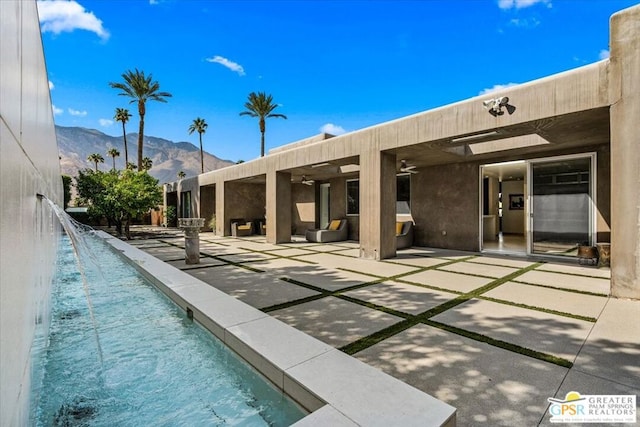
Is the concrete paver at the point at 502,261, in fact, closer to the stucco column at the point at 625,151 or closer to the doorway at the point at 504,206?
the stucco column at the point at 625,151

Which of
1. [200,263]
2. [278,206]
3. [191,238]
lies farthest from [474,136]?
[278,206]

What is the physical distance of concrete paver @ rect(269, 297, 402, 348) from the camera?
3.24 m

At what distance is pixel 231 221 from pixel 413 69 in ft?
56.7

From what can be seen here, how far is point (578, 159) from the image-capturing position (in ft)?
25.3

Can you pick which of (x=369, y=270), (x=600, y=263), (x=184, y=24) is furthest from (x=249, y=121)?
(x=600, y=263)

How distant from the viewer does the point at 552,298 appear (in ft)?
14.6

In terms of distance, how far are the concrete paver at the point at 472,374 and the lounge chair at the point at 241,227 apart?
13.0m

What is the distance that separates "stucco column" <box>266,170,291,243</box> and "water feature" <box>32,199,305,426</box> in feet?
25.0

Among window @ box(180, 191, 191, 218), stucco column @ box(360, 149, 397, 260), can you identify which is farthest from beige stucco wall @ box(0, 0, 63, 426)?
window @ box(180, 191, 191, 218)

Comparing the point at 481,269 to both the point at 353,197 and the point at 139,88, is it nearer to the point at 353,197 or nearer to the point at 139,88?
the point at 353,197

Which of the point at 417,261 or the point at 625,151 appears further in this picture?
the point at 417,261

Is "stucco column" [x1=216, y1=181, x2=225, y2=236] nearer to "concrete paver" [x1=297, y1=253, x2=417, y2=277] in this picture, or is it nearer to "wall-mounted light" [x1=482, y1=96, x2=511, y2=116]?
"concrete paver" [x1=297, y1=253, x2=417, y2=277]

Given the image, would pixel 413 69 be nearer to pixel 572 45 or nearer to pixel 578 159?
pixel 572 45

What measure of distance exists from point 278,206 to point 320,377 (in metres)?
10.1
